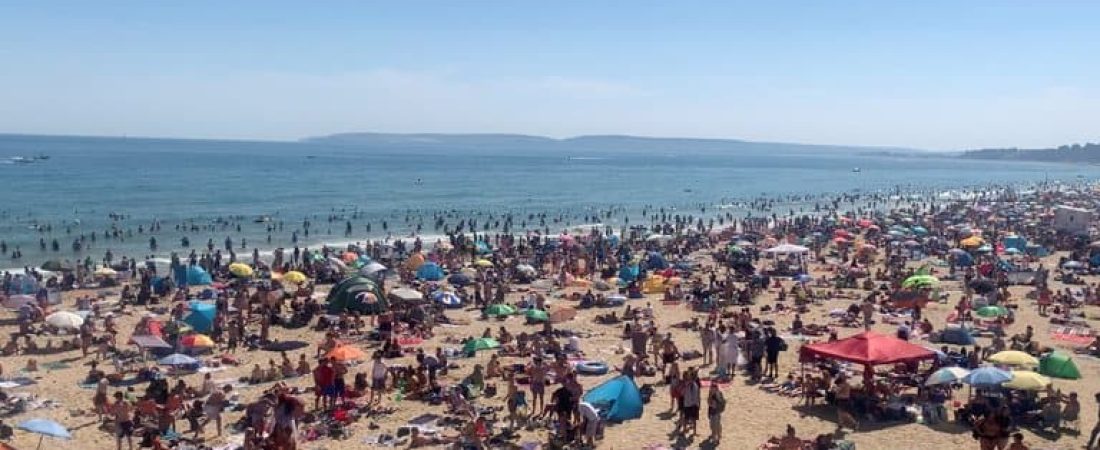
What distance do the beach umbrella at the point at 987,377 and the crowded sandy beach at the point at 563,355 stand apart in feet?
0.12

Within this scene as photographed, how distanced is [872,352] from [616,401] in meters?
4.15

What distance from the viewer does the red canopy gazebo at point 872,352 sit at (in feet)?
46.0

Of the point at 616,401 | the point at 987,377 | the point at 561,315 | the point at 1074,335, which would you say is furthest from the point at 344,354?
the point at 1074,335

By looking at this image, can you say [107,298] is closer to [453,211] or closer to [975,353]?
[975,353]

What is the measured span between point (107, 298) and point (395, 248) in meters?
13.6

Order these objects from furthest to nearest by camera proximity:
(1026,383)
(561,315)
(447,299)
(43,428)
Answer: (447,299) → (561,315) → (1026,383) → (43,428)

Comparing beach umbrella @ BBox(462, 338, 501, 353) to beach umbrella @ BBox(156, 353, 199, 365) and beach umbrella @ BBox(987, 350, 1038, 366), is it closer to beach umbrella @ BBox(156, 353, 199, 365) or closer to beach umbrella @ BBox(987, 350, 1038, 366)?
beach umbrella @ BBox(156, 353, 199, 365)

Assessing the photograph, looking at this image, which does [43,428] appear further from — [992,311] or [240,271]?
[992,311]

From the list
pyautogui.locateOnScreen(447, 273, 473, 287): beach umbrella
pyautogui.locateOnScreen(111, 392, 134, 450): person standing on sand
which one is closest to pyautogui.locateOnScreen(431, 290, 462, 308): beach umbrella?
pyautogui.locateOnScreen(447, 273, 473, 287): beach umbrella

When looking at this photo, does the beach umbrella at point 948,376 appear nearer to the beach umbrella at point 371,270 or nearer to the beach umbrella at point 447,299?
the beach umbrella at point 447,299

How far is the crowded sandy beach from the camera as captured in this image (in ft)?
43.7

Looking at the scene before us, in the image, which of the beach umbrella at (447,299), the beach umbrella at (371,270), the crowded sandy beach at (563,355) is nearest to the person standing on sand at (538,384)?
the crowded sandy beach at (563,355)

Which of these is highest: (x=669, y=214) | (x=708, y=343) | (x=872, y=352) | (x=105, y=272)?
(x=872, y=352)

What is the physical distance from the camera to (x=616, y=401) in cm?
1377
